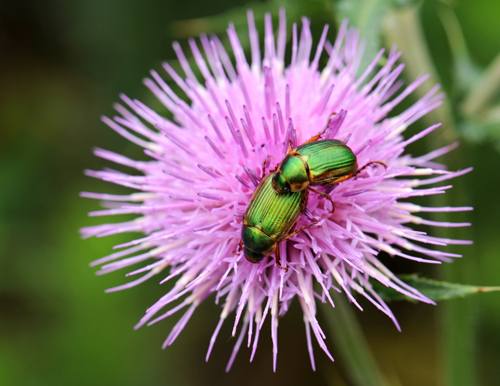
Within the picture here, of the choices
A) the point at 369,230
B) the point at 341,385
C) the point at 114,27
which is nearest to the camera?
the point at 369,230

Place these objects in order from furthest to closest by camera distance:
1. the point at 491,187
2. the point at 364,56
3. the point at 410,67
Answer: the point at 491,187 → the point at 410,67 → the point at 364,56

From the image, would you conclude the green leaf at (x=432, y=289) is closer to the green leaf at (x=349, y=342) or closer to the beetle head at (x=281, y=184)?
the green leaf at (x=349, y=342)

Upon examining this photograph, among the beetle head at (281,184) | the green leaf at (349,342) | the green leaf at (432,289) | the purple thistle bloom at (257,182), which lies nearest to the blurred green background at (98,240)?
the green leaf at (349,342)

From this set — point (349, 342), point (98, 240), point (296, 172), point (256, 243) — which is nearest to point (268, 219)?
point (256, 243)

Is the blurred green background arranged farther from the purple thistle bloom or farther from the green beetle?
the green beetle

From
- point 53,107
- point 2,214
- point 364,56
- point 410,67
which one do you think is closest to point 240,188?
point 364,56

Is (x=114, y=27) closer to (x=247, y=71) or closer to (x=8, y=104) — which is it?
(x=8, y=104)
